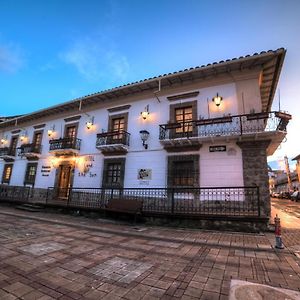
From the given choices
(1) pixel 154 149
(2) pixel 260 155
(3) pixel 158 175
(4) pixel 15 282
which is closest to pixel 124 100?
(1) pixel 154 149

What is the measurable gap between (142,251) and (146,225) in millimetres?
4038

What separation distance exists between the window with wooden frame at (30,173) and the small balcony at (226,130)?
12.1m

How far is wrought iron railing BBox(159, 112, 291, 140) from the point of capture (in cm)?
919

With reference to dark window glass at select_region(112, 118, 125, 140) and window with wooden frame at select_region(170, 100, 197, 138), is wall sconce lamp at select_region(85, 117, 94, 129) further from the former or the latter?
window with wooden frame at select_region(170, 100, 197, 138)

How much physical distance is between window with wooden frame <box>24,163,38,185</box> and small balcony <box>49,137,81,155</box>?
3213mm

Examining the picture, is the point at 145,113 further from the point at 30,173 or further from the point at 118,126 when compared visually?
the point at 30,173

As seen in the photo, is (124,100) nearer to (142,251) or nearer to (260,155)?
(260,155)

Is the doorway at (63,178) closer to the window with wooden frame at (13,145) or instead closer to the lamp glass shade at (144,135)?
the lamp glass shade at (144,135)

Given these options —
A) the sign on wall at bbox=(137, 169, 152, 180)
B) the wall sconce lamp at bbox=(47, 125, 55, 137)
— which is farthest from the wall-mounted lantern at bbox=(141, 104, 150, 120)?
the wall sconce lamp at bbox=(47, 125, 55, 137)

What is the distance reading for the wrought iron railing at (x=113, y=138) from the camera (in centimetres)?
1294

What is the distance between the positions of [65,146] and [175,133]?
841cm

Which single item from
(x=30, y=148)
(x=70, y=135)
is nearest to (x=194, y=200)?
(x=70, y=135)

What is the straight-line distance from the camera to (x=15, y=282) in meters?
3.31

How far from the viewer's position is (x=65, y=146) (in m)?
15.2
